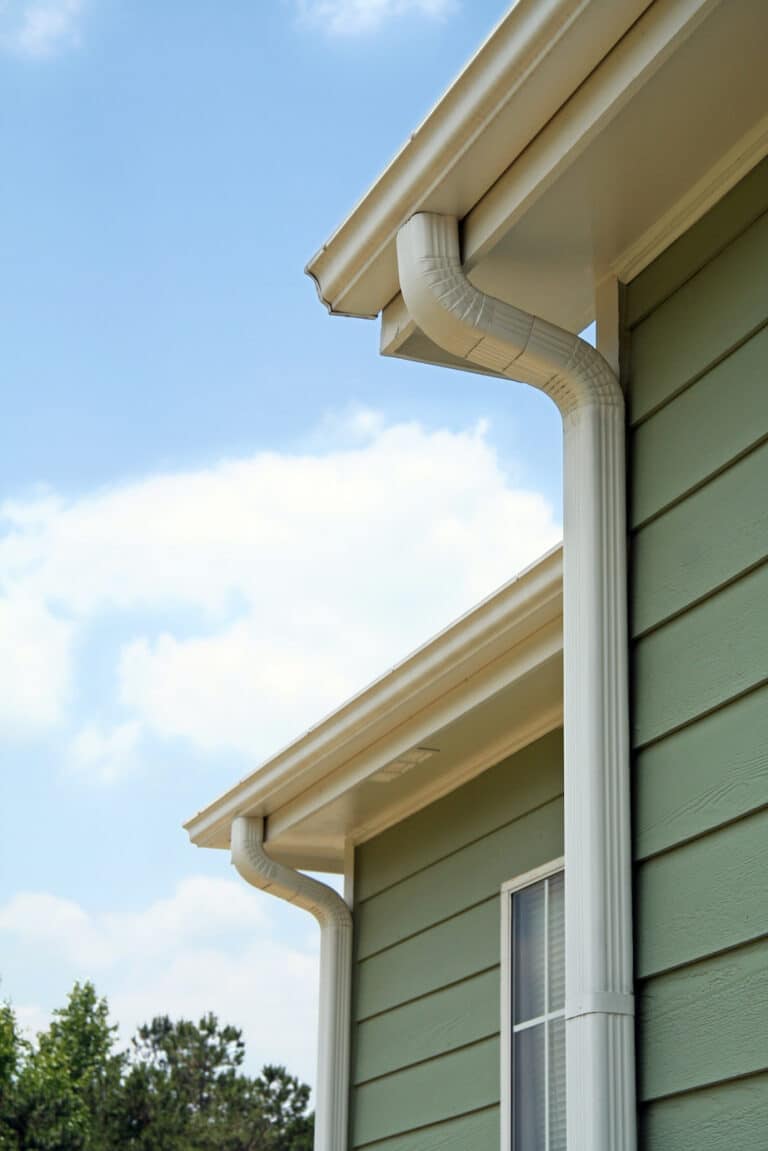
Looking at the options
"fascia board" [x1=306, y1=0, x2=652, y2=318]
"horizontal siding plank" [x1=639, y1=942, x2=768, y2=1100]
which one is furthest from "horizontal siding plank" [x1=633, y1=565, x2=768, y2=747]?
"fascia board" [x1=306, y1=0, x2=652, y2=318]

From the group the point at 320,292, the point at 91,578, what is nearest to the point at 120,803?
the point at 91,578

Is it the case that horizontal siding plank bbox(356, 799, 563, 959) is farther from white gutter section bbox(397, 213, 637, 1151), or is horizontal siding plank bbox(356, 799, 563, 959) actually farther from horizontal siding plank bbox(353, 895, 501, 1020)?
white gutter section bbox(397, 213, 637, 1151)

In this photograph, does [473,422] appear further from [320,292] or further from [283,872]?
[320,292]

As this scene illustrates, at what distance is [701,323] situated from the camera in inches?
127

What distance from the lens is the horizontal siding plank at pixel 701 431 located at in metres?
3.04

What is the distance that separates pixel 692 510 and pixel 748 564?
22 cm

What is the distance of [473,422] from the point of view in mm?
33938

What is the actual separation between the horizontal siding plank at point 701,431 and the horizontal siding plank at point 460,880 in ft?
6.26

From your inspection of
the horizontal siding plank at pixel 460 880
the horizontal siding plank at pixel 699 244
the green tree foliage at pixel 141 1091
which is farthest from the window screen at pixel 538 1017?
the green tree foliage at pixel 141 1091

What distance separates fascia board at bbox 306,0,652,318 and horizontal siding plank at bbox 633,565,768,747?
958mm

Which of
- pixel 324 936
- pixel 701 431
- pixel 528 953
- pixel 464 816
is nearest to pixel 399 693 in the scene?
pixel 464 816

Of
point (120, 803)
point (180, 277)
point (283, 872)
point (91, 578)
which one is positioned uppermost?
point (180, 277)

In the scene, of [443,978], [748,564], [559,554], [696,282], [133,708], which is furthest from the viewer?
[133,708]

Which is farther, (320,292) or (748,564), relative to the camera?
(320,292)
